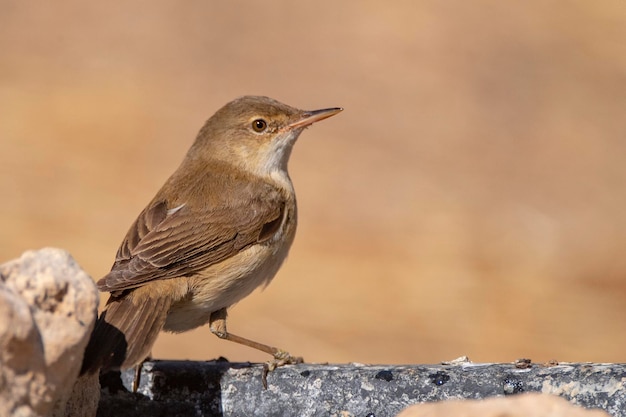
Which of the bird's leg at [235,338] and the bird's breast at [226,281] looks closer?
the bird's leg at [235,338]

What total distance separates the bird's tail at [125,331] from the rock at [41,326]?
2.76 feet

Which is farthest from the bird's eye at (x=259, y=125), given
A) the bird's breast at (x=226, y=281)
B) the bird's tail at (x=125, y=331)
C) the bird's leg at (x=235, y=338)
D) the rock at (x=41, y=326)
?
the rock at (x=41, y=326)

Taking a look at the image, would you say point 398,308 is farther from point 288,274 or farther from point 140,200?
point 140,200

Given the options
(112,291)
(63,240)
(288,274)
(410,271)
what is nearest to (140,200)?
(63,240)

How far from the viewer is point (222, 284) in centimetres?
537

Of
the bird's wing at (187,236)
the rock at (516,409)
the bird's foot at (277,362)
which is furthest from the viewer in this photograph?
the bird's wing at (187,236)

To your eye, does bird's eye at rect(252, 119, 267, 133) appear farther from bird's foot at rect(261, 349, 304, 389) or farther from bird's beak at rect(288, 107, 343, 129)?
bird's foot at rect(261, 349, 304, 389)

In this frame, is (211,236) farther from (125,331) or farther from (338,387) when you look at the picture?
(338,387)

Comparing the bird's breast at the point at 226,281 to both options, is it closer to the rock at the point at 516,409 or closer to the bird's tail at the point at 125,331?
the bird's tail at the point at 125,331

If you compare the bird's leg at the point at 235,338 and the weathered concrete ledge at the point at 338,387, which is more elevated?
→ the bird's leg at the point at 235,338

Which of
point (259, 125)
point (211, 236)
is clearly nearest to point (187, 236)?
point (211, 236)

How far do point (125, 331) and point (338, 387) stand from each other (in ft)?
3.28

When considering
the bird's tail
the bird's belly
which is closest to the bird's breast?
the bird's belly

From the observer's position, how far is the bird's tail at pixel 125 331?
410 cm
